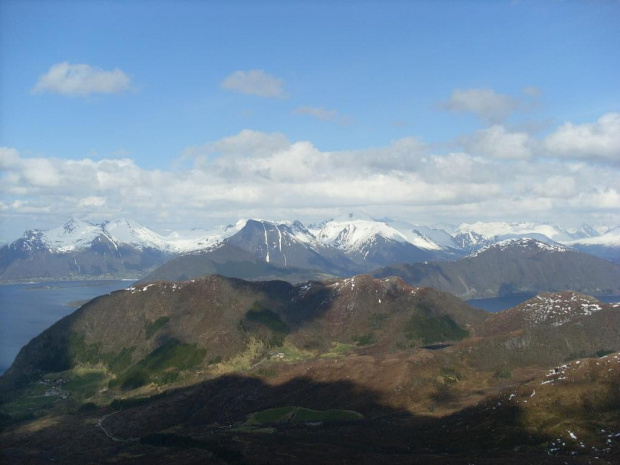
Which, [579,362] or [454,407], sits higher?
[579,362]

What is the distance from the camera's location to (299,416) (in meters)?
177

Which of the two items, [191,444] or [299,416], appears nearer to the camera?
[191,444]

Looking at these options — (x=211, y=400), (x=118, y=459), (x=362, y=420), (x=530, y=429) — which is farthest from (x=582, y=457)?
(x=211, y=400)

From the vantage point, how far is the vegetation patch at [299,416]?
174m

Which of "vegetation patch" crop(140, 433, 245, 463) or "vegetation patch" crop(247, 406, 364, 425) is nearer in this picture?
"vegetation patch" crop(140, 433, 245, 463)

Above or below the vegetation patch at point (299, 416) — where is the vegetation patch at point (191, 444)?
above

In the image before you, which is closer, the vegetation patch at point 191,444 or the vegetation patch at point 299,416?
the vegetation patch at point 191,444

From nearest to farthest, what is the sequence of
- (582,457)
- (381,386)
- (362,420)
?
(582,457) → (362,420) → (381,386)

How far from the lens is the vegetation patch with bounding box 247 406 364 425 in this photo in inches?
6841

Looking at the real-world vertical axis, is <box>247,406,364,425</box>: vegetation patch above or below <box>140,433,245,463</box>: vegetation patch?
below

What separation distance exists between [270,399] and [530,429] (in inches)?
3559

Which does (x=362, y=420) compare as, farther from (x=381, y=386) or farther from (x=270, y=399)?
(x=270, y=399)

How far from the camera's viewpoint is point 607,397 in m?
145

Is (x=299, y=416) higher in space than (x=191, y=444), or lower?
lower
